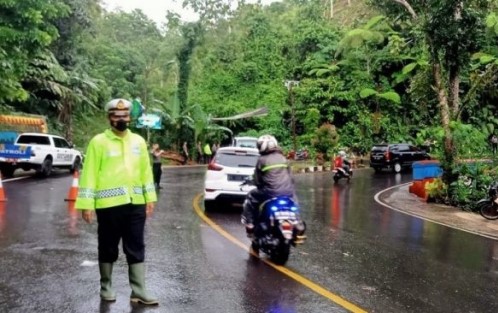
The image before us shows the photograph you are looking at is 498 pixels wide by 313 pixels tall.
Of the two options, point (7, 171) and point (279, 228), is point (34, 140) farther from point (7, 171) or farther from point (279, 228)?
point (279, 228)

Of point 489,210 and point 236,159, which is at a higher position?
point 236,159

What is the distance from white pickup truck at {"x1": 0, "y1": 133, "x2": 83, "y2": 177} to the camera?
71.1 feet

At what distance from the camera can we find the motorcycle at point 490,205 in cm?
1462

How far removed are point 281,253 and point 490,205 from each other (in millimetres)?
9154

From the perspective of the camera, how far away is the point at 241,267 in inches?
290

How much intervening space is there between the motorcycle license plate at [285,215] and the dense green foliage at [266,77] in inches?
468

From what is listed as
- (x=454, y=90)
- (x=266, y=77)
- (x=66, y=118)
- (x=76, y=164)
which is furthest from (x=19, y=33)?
(x=266, y=77)

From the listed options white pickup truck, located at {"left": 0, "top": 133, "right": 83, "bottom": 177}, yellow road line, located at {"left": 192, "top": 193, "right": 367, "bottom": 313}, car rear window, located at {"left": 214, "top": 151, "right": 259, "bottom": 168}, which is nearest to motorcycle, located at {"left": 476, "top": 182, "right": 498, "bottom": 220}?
car rear window, located at {"left": 214, "top": 151, "right": 259, "bottom": 168}

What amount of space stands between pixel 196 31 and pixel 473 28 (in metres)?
28.1

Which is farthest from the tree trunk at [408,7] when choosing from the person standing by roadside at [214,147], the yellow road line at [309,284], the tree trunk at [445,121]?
the person standing by roadside at [214,147]

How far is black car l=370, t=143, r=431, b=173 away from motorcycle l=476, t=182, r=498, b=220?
18.0 meters

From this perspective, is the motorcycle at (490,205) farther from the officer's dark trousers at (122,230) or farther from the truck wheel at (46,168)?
the truck wheel at (46,168)

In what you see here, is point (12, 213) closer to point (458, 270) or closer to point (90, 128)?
point (458, 270)

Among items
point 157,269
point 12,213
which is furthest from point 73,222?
point 157,269
